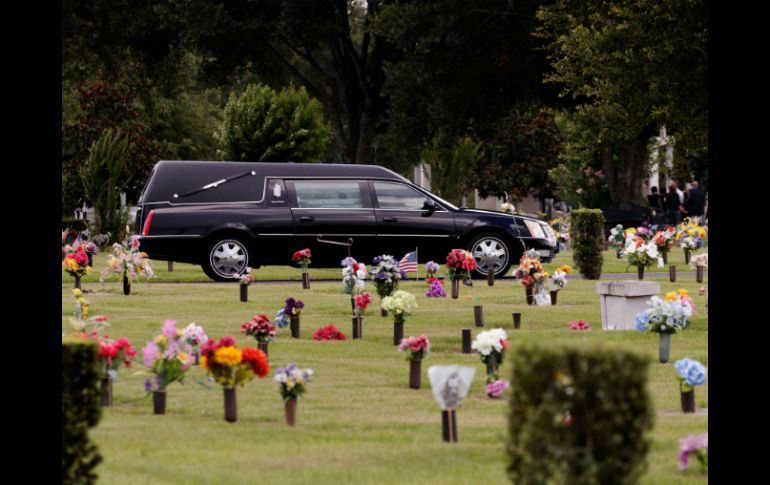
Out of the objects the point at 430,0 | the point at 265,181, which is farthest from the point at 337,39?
the point at 265,181

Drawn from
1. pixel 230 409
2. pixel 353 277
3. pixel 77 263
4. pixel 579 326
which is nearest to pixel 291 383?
pixel 230 409

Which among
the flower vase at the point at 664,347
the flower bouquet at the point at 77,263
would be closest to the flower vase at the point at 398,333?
the flower vase at the point at 664,347

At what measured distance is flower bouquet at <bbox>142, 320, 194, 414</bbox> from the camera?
9.95 meters

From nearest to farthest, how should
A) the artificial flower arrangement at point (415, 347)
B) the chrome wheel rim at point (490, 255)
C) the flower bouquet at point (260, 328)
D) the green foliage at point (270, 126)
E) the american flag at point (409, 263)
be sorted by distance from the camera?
1. the artificial flower arrangement at point (415, 347)
2. the flower bouquet at point (260, 328)
3. the american flag at point (409, 263)
4. the chrome wheel rim at point (490, 255)
5. the green foliage at point (270, 126)

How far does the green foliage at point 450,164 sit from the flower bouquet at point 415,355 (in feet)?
92.2

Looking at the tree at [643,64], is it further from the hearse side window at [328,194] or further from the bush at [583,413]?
the bush at [583,413]

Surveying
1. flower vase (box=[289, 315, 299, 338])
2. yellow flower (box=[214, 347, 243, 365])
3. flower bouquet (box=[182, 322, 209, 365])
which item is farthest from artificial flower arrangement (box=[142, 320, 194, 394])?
flower vase (box=[289, 315, 299, 338])

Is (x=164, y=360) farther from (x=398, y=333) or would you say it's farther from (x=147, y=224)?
(x=147, y=224)

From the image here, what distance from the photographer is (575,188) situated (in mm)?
47812

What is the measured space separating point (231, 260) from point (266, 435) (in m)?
14.0

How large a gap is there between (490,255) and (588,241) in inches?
66.3

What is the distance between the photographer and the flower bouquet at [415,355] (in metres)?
11.1

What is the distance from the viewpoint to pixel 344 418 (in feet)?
31.7

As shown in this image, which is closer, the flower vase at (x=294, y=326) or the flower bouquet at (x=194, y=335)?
the flower bouquet at (x=194, y=335)
